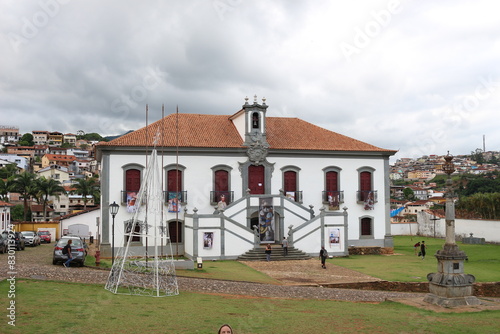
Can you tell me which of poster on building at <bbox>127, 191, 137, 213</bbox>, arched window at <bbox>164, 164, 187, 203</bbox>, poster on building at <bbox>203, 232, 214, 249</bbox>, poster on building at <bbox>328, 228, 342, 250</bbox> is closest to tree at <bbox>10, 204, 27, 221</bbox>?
poster on building at <bbox>127, 191, 137, 213</bbox>

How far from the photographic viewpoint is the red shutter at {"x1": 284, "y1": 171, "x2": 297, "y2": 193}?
31422 mm

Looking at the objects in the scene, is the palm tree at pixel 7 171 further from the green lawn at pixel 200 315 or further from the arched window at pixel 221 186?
the green lawn at pixel 200 315

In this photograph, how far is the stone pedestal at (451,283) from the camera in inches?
583

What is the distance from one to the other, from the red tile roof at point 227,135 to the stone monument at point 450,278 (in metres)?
16.1

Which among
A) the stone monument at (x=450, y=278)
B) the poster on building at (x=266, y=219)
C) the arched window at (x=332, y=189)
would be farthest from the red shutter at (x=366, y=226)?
the stone monument at (x=450, y=278)

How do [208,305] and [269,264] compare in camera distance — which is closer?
[208,305]

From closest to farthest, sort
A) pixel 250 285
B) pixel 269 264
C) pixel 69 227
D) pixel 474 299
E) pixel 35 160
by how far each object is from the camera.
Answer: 1. pixel 474 299
2. pixel 250 285
3. pixel 269 264
4. pixel 69 227
5. pixel 35 160

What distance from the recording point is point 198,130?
3148cm

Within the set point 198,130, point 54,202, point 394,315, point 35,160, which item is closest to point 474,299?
point 394,315

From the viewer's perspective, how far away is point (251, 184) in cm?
3075

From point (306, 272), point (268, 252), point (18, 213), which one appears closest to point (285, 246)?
point (268, 252)

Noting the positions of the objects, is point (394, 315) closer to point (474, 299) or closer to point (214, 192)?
point (474, 299)

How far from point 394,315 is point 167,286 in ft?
22.5

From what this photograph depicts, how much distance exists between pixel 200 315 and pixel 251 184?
63.9 ft
